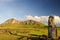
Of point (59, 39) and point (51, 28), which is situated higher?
point (51, 28)

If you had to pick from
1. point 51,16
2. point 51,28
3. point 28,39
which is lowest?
point 28,39

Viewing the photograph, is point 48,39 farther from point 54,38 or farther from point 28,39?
point 28,39

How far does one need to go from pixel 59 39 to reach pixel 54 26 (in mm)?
2243

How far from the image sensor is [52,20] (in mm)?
26812

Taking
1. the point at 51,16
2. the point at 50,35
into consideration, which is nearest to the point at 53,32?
the point at 50,35

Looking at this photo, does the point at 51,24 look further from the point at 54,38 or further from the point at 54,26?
the point at 54,38

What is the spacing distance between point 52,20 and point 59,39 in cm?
330

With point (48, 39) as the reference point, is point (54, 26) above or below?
above

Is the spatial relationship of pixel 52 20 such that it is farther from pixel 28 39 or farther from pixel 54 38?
pixel 28 39

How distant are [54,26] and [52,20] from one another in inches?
42.9

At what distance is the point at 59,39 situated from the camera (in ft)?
89.4

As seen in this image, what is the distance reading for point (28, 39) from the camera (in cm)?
2789

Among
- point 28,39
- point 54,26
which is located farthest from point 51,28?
point 28,39

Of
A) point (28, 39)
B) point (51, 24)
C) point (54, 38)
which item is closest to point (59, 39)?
point (54, 38)
